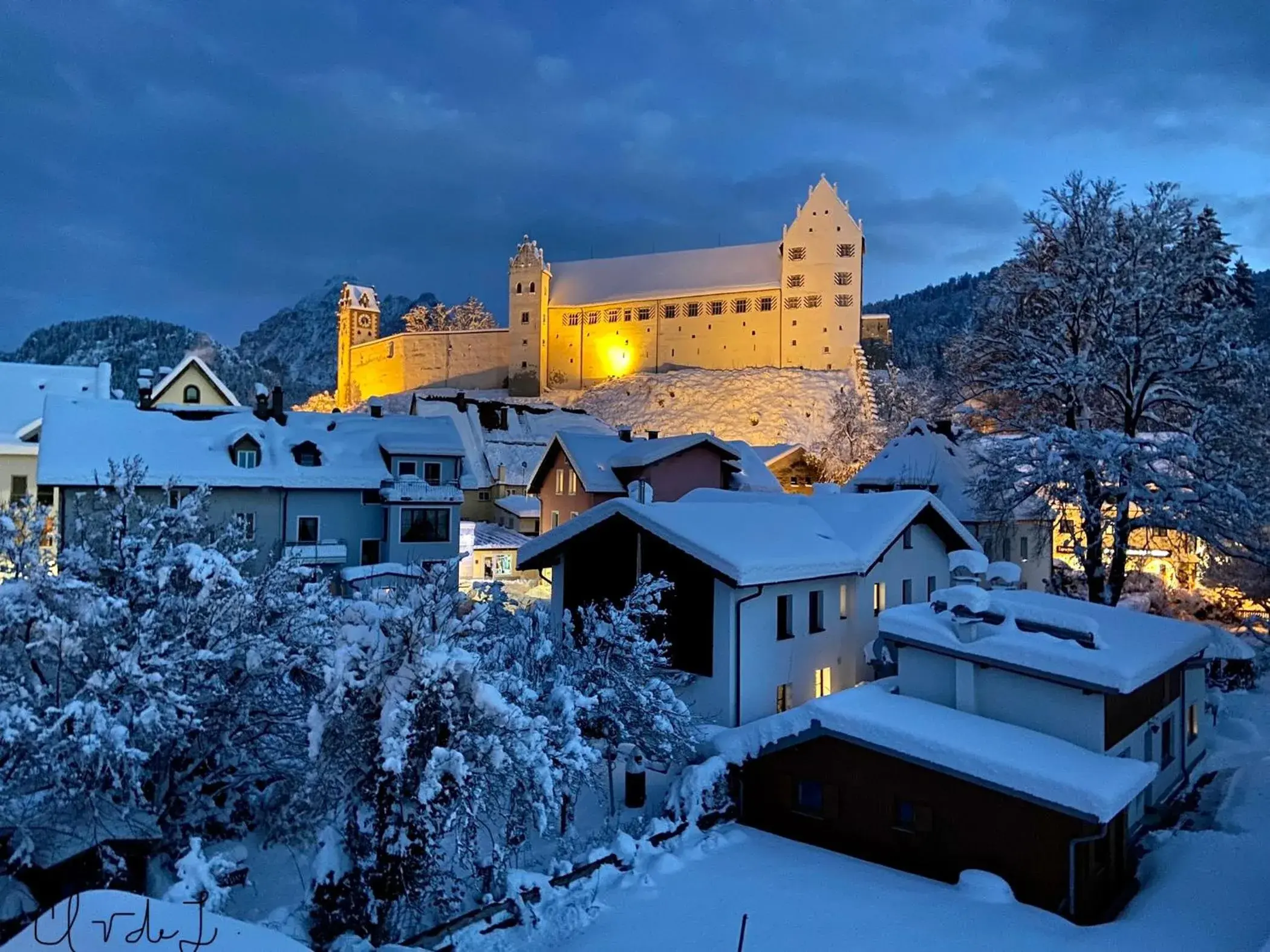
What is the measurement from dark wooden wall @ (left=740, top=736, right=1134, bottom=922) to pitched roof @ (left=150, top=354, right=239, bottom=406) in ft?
116

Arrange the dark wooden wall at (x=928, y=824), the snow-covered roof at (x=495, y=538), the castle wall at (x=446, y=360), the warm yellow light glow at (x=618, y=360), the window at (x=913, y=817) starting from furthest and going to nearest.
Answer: the castle wall at (x=446, y=360)
the warm yellow light glow at (x=618, y=360)
the snow-covered roof at (x=495, y=538)
the window at (x=913, y=817)
the dark wooden wall at (x=928, y=824)

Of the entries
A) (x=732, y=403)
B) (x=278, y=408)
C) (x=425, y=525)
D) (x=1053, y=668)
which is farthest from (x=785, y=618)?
(x=732, y=403)

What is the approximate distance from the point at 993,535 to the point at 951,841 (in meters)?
22.6

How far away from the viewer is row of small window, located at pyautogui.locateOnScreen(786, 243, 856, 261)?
84.8m

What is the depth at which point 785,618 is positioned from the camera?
728 inches

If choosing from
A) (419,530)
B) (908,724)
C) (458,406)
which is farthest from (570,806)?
(458,406)

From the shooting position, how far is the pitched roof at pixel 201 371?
136 ft

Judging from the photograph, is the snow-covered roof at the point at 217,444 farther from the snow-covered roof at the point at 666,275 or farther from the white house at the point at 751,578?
the snow-covered roof at the point at 666,275

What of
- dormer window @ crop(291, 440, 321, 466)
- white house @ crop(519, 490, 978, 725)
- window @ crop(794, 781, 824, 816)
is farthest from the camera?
dormer window @ crop(291, 440, 321, 466)

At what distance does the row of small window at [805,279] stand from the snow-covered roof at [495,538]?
51.3 metres

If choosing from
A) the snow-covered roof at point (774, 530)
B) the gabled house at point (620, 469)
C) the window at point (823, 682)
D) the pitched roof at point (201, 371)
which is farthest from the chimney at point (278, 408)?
the window at point (823, 682)

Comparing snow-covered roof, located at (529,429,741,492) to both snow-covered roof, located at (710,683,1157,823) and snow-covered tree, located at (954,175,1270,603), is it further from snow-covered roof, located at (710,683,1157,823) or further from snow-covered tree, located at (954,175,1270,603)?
snow-covered roof, located at (710,683,1157,823)

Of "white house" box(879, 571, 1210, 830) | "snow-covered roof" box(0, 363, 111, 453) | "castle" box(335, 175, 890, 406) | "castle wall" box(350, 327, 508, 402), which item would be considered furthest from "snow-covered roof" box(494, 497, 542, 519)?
"castle wall" box(350, 327, 508, 402)
